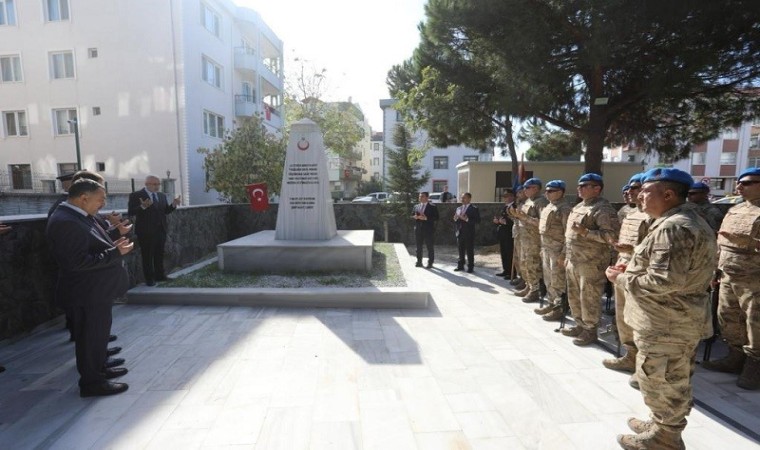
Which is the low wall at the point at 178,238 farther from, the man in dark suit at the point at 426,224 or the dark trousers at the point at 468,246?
the dark trousers at the point at 468,246

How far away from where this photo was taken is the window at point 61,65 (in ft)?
61.9

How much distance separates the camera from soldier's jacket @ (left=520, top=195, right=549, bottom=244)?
245 inches

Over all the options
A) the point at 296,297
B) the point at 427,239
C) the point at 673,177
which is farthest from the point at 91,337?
the point at 427,239

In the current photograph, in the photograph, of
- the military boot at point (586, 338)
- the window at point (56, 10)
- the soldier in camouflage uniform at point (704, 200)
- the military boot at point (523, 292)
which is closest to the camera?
the military boot at point (586, 338)

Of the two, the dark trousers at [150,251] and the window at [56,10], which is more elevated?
the window at [56,10]

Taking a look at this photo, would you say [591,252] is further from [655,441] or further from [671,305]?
[655,441]

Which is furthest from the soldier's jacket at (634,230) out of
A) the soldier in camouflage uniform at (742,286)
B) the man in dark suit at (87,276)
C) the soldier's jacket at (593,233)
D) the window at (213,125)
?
the window at (213,125)

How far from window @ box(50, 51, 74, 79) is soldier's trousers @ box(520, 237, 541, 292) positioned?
73.6 ft

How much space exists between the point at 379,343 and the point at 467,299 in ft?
8.30

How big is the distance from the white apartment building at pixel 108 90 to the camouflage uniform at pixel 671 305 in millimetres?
18141

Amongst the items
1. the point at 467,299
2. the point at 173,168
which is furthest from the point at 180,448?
the point at 173,168

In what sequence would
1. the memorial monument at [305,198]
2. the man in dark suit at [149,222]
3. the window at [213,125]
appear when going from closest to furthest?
the man in dark suit at [149,222]
the memorial monument at [305,198]
the window at [213,125]

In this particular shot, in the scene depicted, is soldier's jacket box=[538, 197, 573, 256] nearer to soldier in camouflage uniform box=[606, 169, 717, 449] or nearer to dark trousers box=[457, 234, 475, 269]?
soldier in camouflage uniform box=[606, 169, 717, 449]

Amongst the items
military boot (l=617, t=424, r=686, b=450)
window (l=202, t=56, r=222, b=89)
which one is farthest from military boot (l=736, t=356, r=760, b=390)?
window (l=202, t=56, r=222, b=89)
